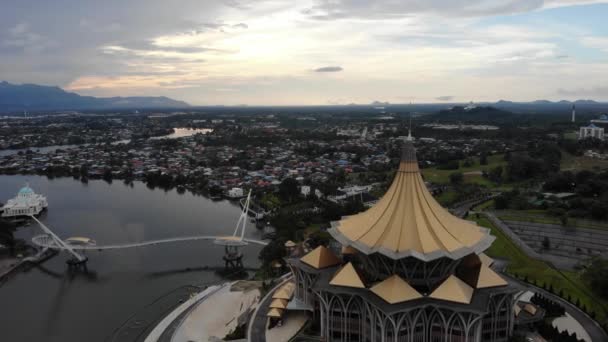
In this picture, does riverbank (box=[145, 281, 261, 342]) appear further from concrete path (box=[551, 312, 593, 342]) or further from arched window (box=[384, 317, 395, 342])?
concrete path (box=[551, 312, 593, 342])

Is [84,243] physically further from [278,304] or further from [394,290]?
[394,290]

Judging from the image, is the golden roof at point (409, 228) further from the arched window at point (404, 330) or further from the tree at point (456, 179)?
the tree at point (456, 179)

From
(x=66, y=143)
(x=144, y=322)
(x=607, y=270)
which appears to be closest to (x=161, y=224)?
(x=144, y=322)

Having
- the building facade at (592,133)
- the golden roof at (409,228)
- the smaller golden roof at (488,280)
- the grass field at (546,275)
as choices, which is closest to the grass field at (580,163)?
the building facade at (592,133)

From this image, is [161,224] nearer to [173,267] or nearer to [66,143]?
[173,267]

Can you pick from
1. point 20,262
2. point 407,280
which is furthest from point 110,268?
point 407,280

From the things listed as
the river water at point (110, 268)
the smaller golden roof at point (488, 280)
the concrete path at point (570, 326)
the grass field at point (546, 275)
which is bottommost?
the river water at point (110, 268)
